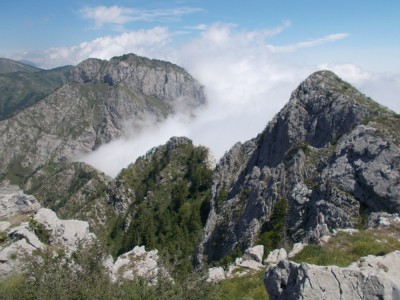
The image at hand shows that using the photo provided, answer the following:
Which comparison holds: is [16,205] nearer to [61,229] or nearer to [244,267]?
[61,229]

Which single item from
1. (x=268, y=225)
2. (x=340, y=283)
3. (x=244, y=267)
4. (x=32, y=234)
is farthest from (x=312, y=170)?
(x=340, y=283)

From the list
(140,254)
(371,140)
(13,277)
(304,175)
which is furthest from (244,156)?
(13,277)

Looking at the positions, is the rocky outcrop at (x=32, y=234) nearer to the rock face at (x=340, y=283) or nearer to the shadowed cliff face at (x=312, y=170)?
the shadowed cliff face at (x=312, y=170)

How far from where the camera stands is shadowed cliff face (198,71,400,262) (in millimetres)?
56719

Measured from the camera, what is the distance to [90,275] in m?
21.5

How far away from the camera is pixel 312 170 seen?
7262 cm

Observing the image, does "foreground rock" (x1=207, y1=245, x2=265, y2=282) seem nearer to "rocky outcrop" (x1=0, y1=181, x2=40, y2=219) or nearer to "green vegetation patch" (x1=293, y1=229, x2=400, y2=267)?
"green vegetation patch" (x1=293, y1=229, x2=400, y2=267)

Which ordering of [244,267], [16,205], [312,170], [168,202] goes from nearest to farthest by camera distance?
[244,267] < [16,205] < [312,170] < [168,202]

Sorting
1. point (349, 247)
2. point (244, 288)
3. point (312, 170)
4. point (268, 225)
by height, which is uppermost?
point (349, 247)

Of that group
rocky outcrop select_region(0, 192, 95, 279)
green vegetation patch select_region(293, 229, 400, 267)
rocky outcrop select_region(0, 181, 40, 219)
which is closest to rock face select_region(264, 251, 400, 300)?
green vegetation patch select_region(293, 229, 400, 267)

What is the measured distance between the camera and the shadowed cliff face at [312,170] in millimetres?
56719

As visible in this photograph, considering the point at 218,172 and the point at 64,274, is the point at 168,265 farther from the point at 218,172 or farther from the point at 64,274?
the point at 218,172

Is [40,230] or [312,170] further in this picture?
[312,170]

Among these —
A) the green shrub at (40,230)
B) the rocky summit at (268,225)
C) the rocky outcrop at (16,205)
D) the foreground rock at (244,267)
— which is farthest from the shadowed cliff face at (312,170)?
the rocky outcrop at (16,205)
